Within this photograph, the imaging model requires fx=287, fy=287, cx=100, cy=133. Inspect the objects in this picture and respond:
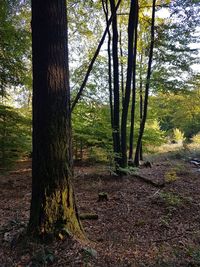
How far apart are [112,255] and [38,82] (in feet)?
7.12

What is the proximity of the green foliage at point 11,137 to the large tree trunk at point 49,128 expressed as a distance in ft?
12.2

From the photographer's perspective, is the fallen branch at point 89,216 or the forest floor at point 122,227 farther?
the fallen branch at point 89,216

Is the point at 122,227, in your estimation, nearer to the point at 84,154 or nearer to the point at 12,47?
the point at 12,47

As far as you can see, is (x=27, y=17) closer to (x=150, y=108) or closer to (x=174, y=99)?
(x=150, y=108)

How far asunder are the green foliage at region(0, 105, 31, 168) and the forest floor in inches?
29.7

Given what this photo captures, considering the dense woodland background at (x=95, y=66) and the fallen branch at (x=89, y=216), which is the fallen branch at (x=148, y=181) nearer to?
the dense woodland background at (x=95, y=66)

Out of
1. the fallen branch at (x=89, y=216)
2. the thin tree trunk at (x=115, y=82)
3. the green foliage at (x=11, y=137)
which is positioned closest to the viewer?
the fallen branch at (x=89, y=216)

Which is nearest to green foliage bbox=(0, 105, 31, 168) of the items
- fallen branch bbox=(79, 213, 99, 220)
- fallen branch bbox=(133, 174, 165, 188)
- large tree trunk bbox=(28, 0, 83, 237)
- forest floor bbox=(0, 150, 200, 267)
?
forest floor bbox=(0, 150, 200, 267)

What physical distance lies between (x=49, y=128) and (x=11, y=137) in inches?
154

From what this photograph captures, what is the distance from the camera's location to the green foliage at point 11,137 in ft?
22.8

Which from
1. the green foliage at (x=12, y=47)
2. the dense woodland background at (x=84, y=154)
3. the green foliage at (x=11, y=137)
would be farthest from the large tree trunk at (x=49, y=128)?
the green foliage at (x=12, y=47)

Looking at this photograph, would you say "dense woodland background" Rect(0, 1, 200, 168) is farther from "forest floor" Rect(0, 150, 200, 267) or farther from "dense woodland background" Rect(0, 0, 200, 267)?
"forest floor" Rect(0, 150, 200, 267)

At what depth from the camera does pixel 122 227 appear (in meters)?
4.22

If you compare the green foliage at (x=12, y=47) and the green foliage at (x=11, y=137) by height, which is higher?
the green foliage at (x=12, y=47)
